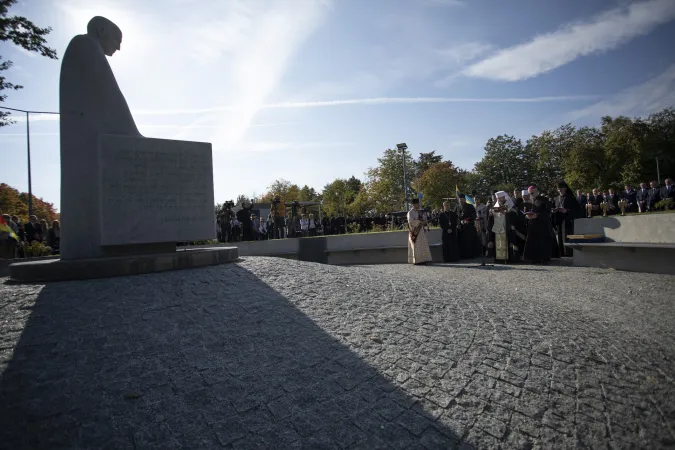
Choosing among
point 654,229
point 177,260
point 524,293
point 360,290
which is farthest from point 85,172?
point 654,229

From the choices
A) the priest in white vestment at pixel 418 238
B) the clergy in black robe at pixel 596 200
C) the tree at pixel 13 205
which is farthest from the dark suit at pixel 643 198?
the tree at pixel 13 205

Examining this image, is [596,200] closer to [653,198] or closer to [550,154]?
[653,198]

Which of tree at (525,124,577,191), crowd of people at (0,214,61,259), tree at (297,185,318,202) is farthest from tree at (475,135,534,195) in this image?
crowd of people at (0,214,61,259)

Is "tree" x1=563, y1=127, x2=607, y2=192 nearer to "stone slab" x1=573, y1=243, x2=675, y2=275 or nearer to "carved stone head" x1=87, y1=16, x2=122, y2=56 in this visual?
"stone slab" x1=573, y1=243, x2=675, y2=275

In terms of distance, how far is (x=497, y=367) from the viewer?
131 inches

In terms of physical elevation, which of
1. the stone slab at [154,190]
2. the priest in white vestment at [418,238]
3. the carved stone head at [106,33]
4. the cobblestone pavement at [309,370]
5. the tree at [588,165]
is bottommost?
the cobblestone pavement at [309,370]

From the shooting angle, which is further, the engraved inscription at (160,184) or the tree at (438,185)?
the tree at (438,185)

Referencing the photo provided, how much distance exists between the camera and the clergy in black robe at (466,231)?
13797mm

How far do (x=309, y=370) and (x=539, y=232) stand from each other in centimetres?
1052

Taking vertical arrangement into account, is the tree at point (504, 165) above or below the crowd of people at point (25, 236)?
above

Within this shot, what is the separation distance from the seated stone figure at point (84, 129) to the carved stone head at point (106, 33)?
26 centimetres

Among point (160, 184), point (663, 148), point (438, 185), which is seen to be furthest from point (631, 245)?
point (438, 185)

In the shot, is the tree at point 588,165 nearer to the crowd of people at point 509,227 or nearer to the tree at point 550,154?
the tree at point 550,154

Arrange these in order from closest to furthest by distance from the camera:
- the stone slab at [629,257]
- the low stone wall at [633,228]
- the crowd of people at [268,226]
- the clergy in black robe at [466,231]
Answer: the stone slab at [629,257] → the low stone wall at [633,228] → the clergy in black robe at [466,231] → the crowd of people at [268,226]
